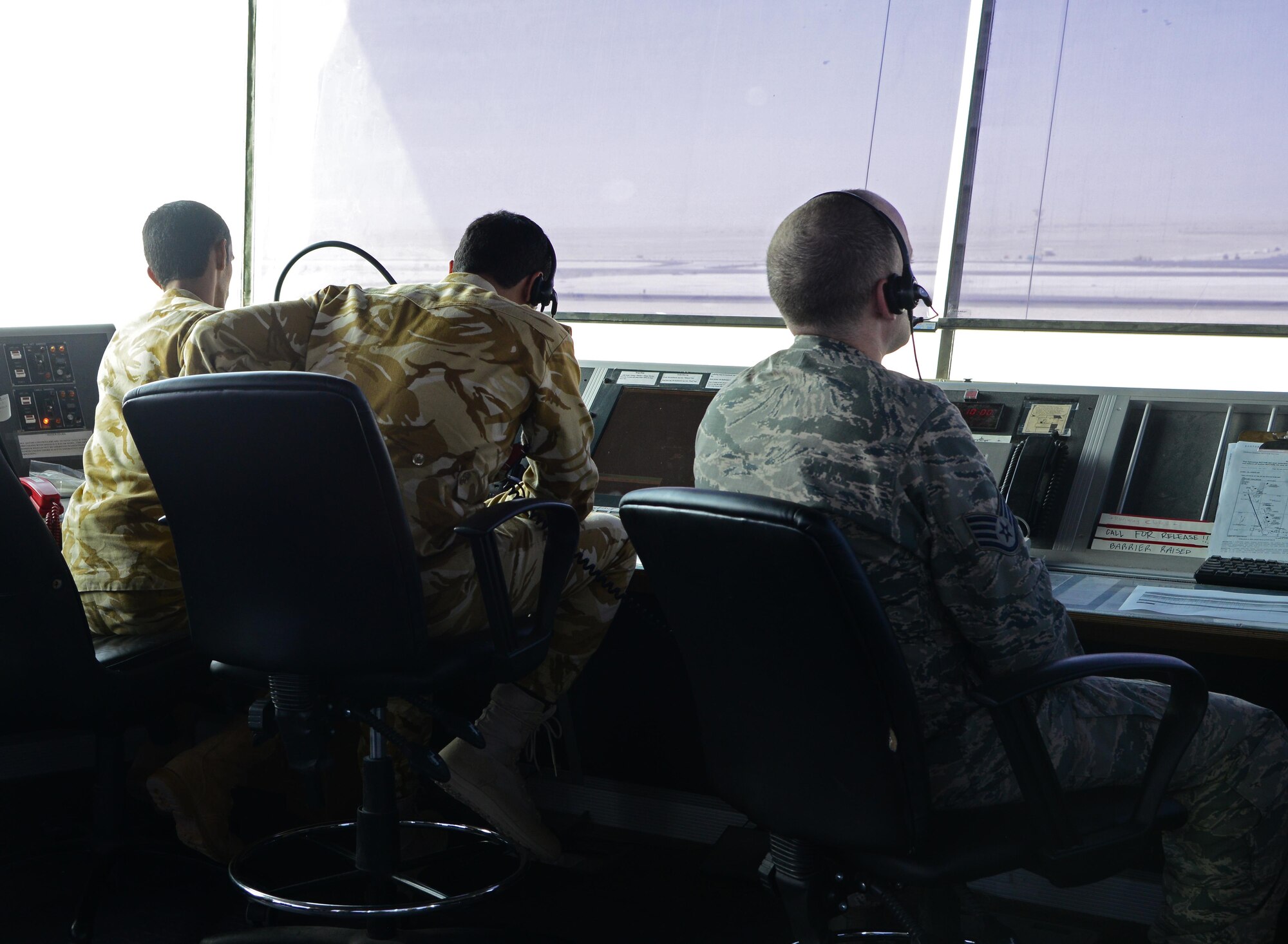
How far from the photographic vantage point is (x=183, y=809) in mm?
2035

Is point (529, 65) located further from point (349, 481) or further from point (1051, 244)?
point (349, 481)

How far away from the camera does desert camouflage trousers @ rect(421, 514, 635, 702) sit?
1644 millimetres

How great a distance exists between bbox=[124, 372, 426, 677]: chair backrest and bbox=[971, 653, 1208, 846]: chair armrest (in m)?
0.76

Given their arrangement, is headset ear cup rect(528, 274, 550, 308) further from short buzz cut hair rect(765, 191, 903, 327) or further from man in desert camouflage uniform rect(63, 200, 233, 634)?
short buzz cut hair rect(765, 191, 903, 327)

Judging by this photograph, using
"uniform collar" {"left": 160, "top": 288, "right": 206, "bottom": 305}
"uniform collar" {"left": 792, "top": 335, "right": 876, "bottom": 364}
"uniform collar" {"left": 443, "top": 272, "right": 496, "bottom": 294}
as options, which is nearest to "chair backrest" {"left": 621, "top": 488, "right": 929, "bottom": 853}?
"uniform collar" {"left": 792, "top": 335, "right": 876, "bottom": 364}

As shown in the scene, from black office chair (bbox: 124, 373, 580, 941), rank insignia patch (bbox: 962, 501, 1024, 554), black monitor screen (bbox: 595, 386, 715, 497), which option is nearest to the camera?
rank insignia patch (bbox: 962, 501, 1024, 554)

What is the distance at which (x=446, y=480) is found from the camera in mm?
1658

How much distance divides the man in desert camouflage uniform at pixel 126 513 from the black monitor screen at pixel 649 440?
88 centimetres

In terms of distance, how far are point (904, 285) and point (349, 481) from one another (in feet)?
2.42

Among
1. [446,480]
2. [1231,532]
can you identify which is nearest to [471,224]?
[446,480]

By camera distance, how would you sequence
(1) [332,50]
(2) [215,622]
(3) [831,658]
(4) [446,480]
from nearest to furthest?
(3) [831,658]
(2) [215,622]
(4) [446,480]
(1) [332,50]

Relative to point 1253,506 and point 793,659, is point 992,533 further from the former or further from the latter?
point 1253,506

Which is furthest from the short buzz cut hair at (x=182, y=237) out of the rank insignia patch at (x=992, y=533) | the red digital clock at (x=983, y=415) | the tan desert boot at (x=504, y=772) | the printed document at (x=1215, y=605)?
the printed document at (x=1215, y=605)

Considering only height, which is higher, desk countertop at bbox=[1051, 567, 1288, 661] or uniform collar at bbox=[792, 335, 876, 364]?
uniform collar at bbox=[792, 335, 876, 364]
